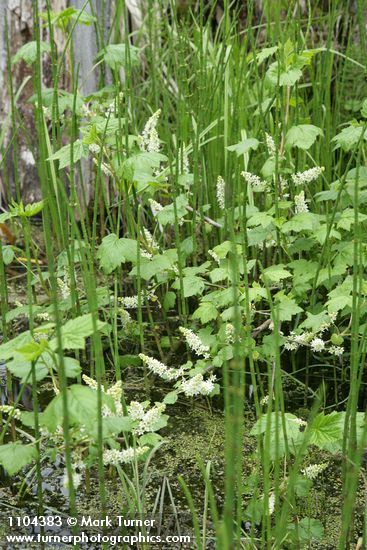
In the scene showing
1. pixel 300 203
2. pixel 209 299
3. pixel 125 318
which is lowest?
pixel 125 318

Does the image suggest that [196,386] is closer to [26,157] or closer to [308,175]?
[308,175]

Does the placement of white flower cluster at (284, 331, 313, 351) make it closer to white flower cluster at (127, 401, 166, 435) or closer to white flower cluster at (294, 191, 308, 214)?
white flower cluster at (294, 191, 308, 214)

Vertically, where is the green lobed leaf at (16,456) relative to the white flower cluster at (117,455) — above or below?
above

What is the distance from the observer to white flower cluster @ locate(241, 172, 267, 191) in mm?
1759

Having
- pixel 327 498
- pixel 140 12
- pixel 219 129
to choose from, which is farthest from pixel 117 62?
pixel 140 12

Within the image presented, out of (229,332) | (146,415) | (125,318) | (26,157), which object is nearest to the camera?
(146,415)

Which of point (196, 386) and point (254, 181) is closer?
point (196, 386)

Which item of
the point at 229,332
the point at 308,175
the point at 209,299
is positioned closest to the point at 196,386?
the point at 229,332

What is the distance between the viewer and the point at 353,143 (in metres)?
1.69

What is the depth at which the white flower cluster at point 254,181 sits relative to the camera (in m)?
1.76

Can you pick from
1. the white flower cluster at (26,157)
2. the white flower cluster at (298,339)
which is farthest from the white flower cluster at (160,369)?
the white flower cluster at (26,157)

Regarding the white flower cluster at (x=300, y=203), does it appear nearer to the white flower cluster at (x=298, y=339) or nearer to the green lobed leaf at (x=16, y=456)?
the white flower cluster at (x=298, y=339)

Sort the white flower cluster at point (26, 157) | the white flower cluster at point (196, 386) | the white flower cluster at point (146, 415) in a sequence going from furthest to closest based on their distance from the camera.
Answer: the white flower cluster at point (26, 157) → the white flower cluster at point (196, 386) → the white flower cluster at point (146, 415)

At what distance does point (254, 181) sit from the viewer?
1.79 metres
